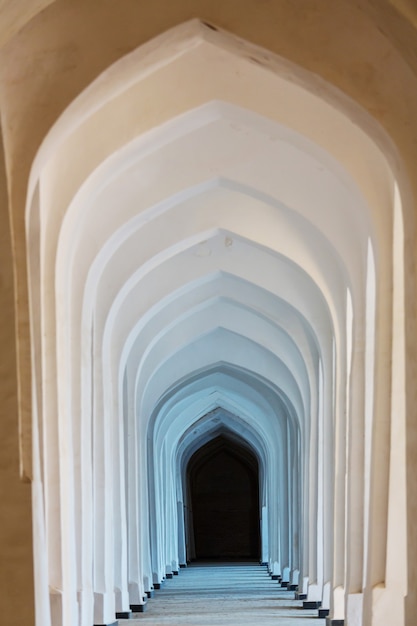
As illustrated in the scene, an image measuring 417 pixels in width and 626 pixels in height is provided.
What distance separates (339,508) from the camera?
39.6 feet

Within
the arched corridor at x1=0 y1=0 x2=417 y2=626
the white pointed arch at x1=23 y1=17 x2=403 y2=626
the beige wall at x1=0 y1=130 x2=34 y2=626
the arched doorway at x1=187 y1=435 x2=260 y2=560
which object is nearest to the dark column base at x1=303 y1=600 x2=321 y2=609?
the arched corridor at x1=0 y1=0 x2=417 y2=626

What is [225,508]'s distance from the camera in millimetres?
36500

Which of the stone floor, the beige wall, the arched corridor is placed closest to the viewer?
the beige wall

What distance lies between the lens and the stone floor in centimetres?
1295

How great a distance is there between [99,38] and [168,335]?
9366mm

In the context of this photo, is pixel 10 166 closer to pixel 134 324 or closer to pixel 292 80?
pixel 292 80

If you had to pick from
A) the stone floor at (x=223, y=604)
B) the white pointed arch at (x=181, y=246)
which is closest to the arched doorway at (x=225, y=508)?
the stone floor at (x=223, y=604)

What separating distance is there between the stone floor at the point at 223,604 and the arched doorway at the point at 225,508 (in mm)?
11561

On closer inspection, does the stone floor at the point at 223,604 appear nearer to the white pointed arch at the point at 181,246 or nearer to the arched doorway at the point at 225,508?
the white pointed arch at the point at 181,246

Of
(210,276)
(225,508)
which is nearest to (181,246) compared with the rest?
(210,276)

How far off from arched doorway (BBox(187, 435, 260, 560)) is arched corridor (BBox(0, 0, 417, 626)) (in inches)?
773

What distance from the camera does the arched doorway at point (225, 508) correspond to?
36.3 m

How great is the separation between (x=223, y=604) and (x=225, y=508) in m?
20.7

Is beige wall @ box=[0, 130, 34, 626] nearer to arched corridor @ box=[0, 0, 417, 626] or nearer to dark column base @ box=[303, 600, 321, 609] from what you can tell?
arched corridor @ box=[0, 0, 417, 626]
